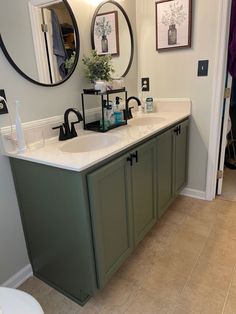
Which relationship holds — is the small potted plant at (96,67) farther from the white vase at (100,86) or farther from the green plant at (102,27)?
the green plant at (102,27)

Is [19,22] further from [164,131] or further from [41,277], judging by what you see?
[41,277]

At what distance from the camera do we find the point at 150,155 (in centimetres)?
167

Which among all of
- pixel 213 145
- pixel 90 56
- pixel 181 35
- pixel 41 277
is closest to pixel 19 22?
pixel 90 56

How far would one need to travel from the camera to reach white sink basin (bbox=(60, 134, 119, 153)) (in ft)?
5.14

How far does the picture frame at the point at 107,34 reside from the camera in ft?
6.12

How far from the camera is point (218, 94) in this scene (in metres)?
2.08

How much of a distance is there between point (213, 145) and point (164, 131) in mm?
679

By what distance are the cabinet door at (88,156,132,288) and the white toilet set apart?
1.34 ft

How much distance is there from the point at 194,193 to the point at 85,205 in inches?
66.1

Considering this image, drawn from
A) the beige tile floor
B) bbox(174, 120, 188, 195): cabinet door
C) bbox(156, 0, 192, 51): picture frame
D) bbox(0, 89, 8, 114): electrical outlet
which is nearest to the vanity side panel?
the beige tile floor

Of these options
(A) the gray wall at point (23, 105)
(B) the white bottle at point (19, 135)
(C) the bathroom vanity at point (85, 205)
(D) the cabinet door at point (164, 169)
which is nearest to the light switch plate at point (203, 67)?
(D) the cabinet door at point (164, 169)

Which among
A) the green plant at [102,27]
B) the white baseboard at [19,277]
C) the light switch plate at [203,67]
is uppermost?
the green plant at [102,27]

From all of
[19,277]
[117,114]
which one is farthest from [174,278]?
[117,114]

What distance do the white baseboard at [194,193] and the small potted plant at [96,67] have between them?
1.47 meters
